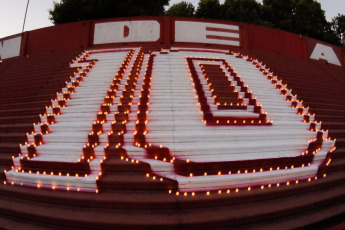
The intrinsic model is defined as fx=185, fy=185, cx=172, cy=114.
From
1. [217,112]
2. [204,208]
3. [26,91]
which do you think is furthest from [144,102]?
[26,91]

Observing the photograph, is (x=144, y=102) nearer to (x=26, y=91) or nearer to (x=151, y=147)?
(x=151, y=147)

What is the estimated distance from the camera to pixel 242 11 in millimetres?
15508

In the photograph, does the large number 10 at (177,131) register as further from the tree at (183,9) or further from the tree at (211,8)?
the tree at (183,9)

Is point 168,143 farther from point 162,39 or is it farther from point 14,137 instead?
point 162,39

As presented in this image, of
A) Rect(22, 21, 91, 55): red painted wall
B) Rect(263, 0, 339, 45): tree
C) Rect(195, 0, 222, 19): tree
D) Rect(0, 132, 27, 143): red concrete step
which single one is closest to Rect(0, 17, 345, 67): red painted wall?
Rect(22, 21, 91, 55): red painted wall

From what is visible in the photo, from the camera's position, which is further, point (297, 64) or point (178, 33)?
point (297, 64)

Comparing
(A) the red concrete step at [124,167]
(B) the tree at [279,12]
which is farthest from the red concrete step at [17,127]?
(B) the tree at [279,12]

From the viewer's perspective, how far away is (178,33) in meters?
7.24

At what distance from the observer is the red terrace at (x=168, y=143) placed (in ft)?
8.01

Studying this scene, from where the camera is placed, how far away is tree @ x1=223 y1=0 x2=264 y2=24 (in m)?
15.6

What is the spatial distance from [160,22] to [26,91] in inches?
201

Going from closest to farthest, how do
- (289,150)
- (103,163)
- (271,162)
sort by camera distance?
(103,163) < (271,162) < (289,150)

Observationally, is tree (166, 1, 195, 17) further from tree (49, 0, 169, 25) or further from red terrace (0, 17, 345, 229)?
red terrace (0, 17, 345, 229)

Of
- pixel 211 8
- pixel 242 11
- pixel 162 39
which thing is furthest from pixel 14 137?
pixel 242 11
